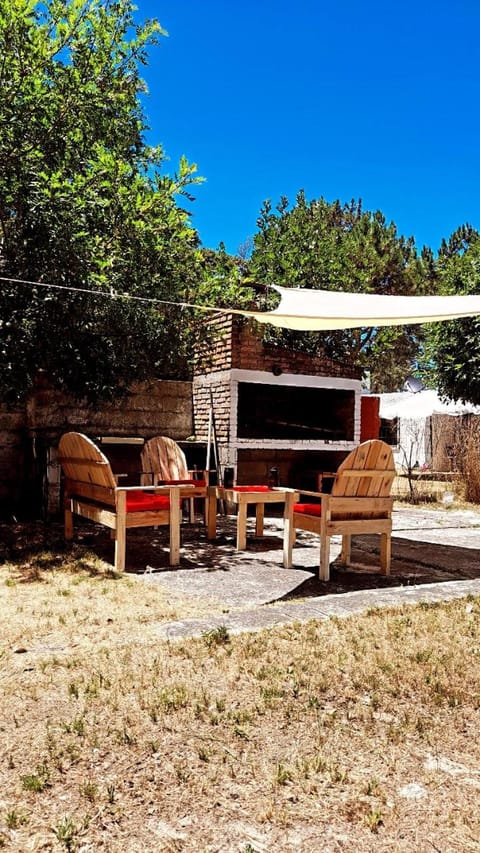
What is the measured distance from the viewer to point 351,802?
1603mm

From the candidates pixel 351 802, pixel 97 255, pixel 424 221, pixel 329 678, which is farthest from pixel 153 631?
pixel 424 221

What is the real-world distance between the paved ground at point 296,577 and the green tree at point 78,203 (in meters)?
1.84

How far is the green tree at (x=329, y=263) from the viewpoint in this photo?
Result: 42.0 ft

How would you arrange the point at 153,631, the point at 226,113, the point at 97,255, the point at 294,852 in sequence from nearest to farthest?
the point at 294,852 < the point at 153,631 < the point at 97,255 < the point at 226,113

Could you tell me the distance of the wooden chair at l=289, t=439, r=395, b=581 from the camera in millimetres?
4109

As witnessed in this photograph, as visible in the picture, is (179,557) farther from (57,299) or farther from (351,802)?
(351,802)

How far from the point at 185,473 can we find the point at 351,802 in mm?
4241

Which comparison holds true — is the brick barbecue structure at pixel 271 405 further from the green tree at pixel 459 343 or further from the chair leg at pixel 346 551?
the green tree at pixel 459 343

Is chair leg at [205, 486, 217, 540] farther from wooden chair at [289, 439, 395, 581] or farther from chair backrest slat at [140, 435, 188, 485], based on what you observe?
wooden chair at [289, 439, 395, 581]

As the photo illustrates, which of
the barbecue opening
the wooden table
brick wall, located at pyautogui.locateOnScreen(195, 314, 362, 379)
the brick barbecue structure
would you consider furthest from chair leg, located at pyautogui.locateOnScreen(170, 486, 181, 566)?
the barbecue opening

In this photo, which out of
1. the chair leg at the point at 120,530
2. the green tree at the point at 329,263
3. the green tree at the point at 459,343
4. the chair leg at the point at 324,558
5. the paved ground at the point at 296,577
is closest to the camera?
the paved ground at the point at 296,577

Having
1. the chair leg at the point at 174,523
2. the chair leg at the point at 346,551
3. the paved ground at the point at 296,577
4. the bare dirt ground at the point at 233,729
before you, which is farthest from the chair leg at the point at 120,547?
the chair leg at the point at 346,551

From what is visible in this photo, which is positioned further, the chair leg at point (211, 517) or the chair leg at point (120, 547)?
the chair leg at point (211, 517)

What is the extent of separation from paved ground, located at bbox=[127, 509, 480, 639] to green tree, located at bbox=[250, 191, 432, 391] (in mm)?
6539
